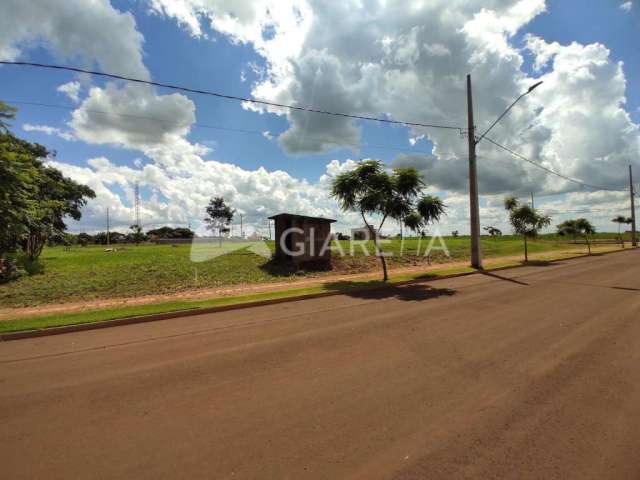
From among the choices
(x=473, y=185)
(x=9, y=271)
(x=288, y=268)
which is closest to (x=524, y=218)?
(x=473, y=185)

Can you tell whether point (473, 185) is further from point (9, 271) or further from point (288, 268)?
point (9, 271)

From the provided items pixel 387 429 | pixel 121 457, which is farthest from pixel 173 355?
pixel 387 429

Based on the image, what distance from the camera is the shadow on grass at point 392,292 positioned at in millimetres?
10469

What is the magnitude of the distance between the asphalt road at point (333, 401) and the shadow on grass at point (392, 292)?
3384 millimetres

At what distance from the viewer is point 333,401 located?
3617 millimetres

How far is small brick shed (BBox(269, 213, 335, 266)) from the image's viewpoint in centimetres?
1994

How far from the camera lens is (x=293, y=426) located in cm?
314

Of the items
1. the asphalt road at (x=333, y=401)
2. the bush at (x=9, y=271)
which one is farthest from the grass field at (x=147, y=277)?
the asphalt road at (x=333, y=401)

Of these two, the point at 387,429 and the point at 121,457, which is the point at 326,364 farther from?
the point at 121,457

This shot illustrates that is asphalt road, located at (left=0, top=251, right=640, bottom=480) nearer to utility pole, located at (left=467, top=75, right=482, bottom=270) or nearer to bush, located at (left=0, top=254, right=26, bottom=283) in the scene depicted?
utility pole, located at (left=467, top=75, right=482, bottom=270)

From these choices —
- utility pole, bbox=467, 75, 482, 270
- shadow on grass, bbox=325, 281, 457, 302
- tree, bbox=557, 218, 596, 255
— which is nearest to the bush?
shadow on grass, bbox=325, 281, 457, 302

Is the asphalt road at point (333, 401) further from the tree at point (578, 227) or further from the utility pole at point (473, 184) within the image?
the tree at point (578, 227)

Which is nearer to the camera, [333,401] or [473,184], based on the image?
[333,401]

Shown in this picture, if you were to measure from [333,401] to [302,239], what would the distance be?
54.6 ft
